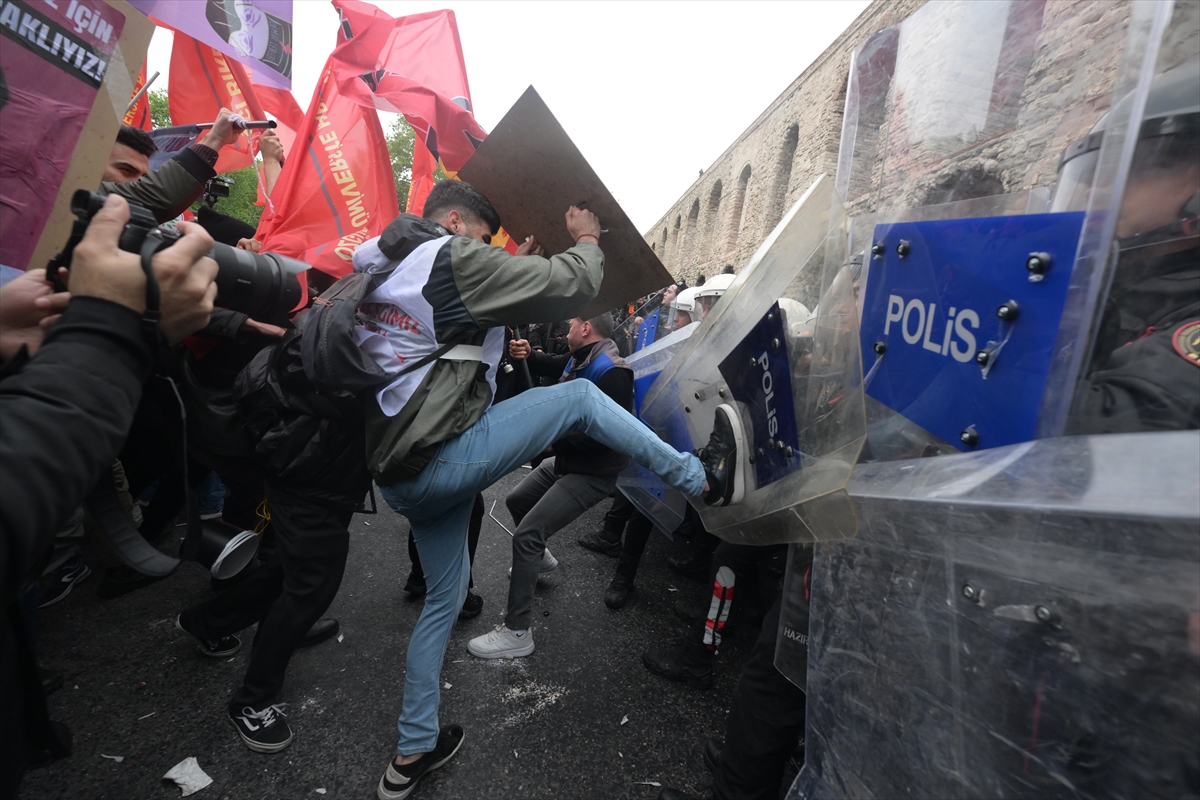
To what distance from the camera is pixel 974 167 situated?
1.23 meters

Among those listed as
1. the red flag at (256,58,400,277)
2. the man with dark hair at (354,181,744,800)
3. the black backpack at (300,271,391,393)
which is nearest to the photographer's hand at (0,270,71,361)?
the black backpack at (300,271,391,393)

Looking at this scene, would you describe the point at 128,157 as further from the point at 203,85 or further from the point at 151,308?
the point at 151,308

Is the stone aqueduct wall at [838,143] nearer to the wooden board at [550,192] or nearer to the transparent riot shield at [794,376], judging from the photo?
the transparent riot shield at [794,376]

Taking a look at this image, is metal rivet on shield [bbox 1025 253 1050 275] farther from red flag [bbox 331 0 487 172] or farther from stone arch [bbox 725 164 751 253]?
stone arch [bbox 725 164 751 253]

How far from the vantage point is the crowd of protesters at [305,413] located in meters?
0.84

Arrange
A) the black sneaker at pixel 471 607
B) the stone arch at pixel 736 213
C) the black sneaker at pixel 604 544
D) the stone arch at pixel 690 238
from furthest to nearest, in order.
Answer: the stone arch at pixel 690 238, the stone arch at pixel 736 213, the black sneaker at pixel 604 544, the black sneaker at pixel 471 607

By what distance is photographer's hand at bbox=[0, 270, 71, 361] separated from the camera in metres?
0.97

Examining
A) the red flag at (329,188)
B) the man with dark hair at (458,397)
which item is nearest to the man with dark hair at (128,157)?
the red flag at (329,188)

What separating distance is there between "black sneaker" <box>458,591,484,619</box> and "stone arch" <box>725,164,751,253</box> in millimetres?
18002

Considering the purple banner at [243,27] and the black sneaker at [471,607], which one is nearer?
the purple banner at [243,27]

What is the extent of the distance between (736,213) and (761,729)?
19.9 meters

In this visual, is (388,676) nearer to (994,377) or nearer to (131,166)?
(994,377)

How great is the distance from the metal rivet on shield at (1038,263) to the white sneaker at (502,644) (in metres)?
2.51

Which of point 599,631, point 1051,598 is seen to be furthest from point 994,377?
point 599,631
